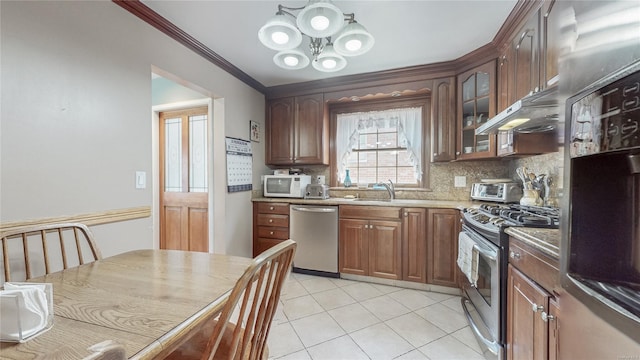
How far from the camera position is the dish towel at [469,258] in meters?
1.74

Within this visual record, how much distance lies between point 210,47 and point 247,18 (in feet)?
2.13

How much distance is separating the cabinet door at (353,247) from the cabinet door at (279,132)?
1246 millimetres

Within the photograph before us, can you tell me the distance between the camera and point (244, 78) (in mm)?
3018

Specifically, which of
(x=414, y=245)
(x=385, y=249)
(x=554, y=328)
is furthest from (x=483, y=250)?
(x=385, y=249)

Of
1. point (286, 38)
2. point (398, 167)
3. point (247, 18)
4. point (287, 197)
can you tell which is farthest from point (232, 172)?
point (398, 167)

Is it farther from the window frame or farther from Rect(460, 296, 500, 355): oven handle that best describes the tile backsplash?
Rect(460, 296, 500, 355): oven handle

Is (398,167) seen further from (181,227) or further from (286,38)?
(181,227)

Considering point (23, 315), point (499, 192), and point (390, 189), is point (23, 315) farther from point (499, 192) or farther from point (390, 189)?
point (499, 192)

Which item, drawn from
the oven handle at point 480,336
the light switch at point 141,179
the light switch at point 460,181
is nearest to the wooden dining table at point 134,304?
the light switch at point 141,179

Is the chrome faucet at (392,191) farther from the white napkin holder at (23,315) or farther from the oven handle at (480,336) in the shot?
the white napkin holder at (23,315)

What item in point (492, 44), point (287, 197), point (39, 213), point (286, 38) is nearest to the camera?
point (39, 213)

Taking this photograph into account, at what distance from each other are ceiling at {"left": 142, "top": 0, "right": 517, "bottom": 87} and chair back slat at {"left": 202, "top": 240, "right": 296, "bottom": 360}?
1810 millimetres

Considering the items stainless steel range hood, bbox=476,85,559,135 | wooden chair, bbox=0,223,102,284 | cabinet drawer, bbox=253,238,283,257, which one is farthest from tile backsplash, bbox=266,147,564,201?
wooden chair, bbox=0,223,102,284

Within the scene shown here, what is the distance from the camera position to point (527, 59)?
72.8 inches
